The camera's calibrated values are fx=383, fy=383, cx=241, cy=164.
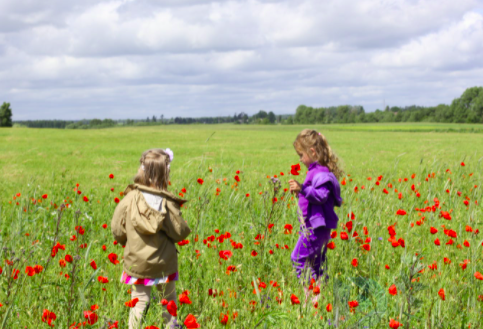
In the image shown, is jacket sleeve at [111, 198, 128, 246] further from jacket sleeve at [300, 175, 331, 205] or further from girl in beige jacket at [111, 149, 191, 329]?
jacket sleeve at [300, 175, 331, 205]

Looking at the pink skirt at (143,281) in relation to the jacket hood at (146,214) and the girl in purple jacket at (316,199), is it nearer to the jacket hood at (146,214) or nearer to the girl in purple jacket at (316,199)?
the jacket hood at (146,214)

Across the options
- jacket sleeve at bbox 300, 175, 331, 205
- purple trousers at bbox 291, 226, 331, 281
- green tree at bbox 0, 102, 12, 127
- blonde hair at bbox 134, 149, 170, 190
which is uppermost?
green tree at bbox 0, 102, 12, 127

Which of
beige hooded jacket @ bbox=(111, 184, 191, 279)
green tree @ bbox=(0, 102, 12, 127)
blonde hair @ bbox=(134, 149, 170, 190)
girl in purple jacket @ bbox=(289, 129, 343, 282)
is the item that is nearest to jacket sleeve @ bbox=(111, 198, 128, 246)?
beige hooded jacket @ bbox=(111, 184, 191, 279)

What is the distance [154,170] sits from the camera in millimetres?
2627

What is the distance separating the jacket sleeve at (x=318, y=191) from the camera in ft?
10.1

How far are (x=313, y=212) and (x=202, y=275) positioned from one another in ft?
3.46

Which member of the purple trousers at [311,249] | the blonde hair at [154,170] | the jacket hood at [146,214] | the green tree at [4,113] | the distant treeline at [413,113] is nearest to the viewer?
the jacket hood at [146,214]

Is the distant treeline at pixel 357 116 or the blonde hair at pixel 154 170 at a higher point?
the distant treeline at pixel 357 116

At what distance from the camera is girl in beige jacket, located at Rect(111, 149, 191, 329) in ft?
8.29

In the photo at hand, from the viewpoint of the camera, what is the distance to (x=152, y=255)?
2547 millimetres

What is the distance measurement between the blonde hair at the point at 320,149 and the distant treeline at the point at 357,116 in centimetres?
8275

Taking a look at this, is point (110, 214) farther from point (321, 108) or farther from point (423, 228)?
point (321, 108)

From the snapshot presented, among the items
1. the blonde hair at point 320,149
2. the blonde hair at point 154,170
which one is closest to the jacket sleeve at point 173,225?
the blonde hair at point 154,170

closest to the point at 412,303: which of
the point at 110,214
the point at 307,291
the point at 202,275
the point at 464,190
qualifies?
the point at 307,291
